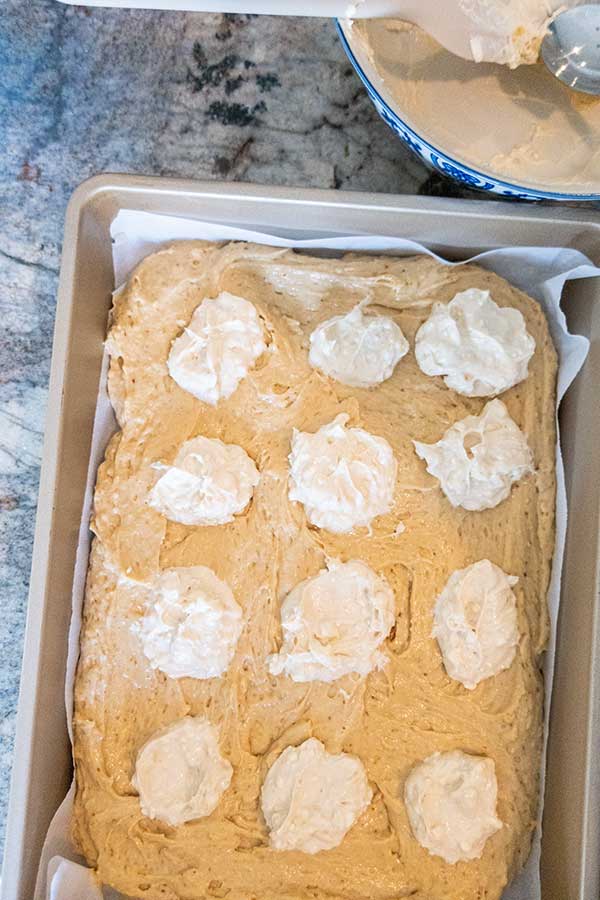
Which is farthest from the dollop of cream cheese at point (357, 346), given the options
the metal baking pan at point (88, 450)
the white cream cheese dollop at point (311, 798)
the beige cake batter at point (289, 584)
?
the white cream cheese dollop at point (311, 798)

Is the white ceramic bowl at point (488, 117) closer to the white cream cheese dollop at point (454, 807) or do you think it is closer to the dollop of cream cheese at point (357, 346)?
the dollop of cream cheese at point (357, 346)

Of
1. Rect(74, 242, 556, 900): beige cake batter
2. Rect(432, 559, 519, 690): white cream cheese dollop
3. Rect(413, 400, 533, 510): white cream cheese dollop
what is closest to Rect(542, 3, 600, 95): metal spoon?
Rect(74, 242, 556, 900): beige cake batter

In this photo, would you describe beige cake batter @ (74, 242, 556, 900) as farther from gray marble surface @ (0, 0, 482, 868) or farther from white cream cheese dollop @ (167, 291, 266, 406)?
gray marble surface @ (0, 0, 482, 868)

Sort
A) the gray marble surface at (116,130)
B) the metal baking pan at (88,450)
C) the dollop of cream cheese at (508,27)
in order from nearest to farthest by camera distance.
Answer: the dollop of cream cheese at (508,27)
the metal baking pan at (88,450)
the gray marble surface at (116,130)

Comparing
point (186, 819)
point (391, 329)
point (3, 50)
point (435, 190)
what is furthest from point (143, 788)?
point (3, 50)

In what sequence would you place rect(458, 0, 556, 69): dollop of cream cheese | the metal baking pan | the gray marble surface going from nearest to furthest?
rect(458, 0, 556, 69): dollop of cream cheese → the metal baking pan → the gray marble surface

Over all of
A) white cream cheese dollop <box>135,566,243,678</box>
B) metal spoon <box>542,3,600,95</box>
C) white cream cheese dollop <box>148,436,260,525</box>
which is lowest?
white cream cheese dollop <box>135,566,243,678</box>

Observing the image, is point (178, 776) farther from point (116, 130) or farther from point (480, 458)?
point (116, 130)
